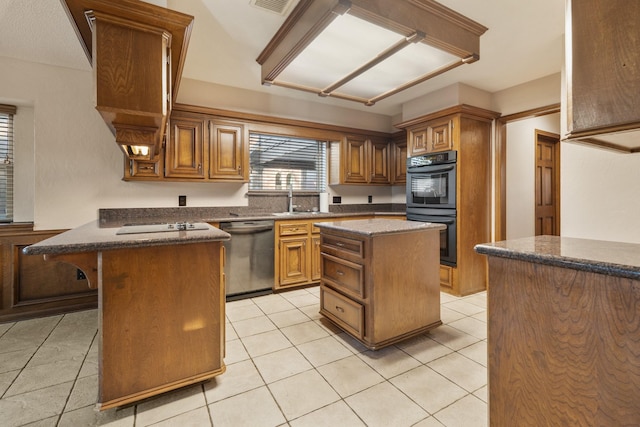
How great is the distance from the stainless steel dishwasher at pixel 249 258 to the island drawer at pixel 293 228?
0.12 meters

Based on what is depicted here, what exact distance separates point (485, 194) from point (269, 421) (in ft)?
11.5

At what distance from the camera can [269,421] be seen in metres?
1.51

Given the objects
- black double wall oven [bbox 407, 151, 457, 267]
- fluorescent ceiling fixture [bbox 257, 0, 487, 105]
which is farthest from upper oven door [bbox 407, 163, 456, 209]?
fluorescent ceiling fixture [bbox 257, 0, 487, 105]

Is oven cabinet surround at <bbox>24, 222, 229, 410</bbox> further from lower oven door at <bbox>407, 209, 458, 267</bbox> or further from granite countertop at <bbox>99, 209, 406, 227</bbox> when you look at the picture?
lower oven door at <bbox>407, 209, 458, 267</bbox>

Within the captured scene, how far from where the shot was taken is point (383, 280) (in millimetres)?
2180

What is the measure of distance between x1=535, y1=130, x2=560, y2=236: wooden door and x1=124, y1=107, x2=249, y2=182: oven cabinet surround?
4258 millimetres

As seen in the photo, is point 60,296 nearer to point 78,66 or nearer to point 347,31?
point 78,66

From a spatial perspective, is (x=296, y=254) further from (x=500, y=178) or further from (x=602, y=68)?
(x=602, y=68)

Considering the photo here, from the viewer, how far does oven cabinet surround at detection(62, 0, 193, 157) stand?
156 cm

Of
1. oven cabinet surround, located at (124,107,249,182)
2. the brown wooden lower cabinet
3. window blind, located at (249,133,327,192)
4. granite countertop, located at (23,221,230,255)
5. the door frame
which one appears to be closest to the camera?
granite countertop, located at (23,221,230,255)

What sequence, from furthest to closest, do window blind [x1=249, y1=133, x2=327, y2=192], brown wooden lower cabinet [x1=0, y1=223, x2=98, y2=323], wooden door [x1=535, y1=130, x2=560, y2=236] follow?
wooden door [x1=535, y1=130, x2=560, y2=236] < window blind [x1=249, y1=133, x2=327, y2=192] < brown wooden lower cabinet [x1=0, y1=223, x2=98, y2=323]

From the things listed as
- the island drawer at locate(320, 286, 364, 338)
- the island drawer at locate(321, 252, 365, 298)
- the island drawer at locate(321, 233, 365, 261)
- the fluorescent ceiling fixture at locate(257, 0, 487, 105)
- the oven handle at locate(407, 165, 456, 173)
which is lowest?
the island drawer at locate(320, 286, 364, 338)

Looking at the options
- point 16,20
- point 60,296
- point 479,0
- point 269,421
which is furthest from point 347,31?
point 60,296

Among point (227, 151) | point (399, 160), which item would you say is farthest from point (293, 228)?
point (399, 160)
